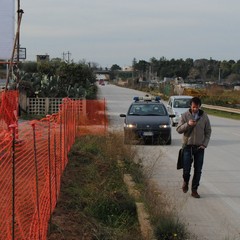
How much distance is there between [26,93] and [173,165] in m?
18.9

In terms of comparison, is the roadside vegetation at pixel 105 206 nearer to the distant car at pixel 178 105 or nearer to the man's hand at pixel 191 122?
the man's hand at pixel 191 122

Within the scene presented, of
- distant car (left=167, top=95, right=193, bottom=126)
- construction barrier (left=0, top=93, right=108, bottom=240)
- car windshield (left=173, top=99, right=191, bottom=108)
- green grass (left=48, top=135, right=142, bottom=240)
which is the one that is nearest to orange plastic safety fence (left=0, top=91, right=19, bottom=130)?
construction barrier (left=0, top=93, right=108, bottom=240)

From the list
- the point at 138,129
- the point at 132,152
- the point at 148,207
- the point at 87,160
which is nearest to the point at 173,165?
the point at 132,152

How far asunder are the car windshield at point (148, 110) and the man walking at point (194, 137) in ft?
30.5

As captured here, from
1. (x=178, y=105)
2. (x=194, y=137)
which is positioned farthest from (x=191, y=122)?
(x=178, y=105)

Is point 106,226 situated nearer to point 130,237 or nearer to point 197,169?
point 130,237

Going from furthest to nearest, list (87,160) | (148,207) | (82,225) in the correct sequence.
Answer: (87,160) → (148,207) → (82,225)

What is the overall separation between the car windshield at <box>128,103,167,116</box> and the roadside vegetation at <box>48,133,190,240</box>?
7779mm

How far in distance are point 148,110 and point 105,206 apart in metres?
Result: 11.9

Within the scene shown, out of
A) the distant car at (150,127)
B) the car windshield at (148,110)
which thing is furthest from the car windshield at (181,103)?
the distant car at (150,127)

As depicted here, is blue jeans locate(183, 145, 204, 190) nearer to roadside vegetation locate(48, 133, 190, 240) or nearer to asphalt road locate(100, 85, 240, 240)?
asphalt road locate(100, 85, 240, 240)

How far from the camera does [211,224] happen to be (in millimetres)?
6988

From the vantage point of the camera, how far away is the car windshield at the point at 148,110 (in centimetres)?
1847

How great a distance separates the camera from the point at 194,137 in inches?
353
